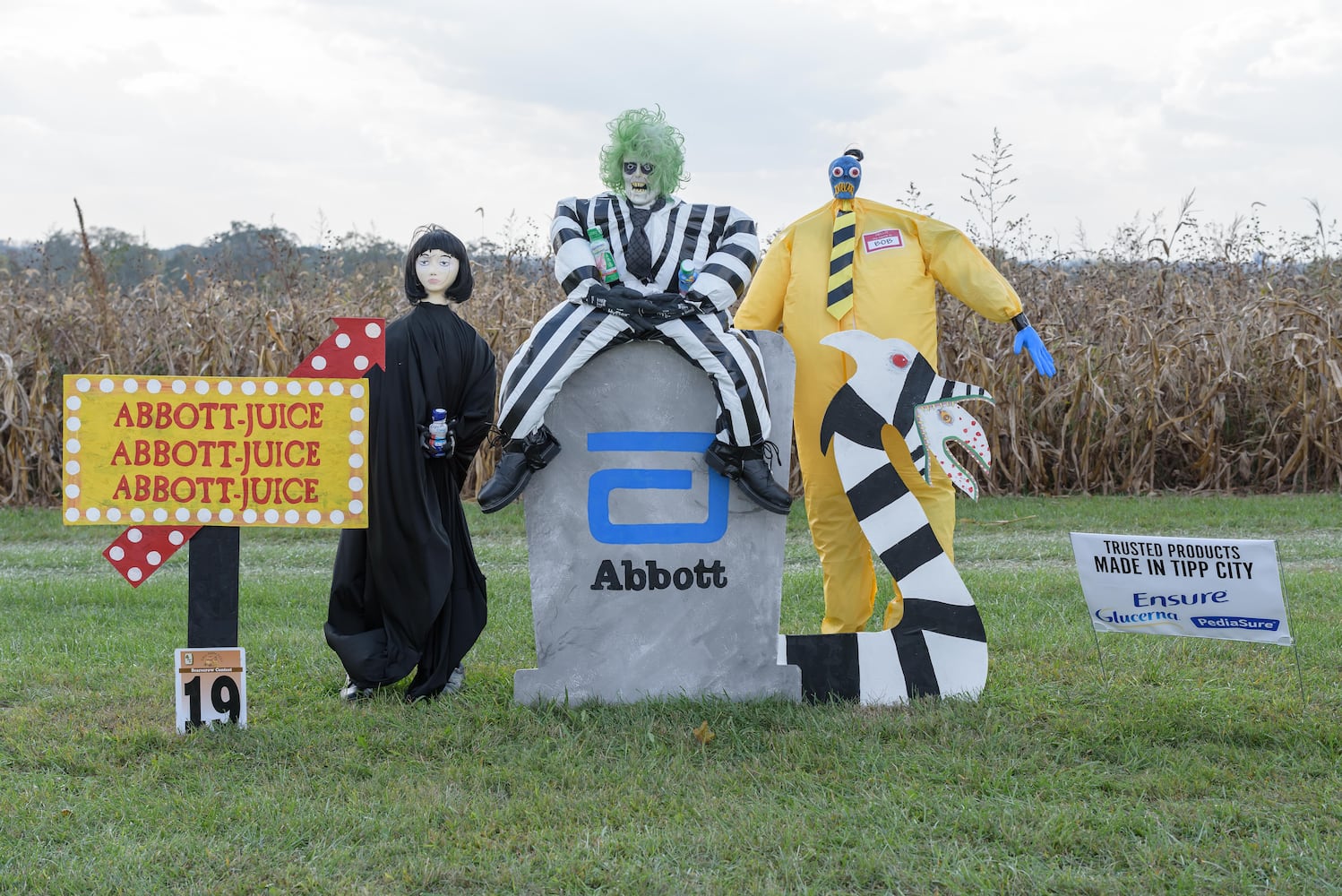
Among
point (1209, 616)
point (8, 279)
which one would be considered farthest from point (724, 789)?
point (8, 279)

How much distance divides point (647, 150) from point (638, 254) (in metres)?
0.40

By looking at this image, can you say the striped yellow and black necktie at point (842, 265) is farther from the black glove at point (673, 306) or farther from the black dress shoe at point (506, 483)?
the black dress shoe at point (506, 483)

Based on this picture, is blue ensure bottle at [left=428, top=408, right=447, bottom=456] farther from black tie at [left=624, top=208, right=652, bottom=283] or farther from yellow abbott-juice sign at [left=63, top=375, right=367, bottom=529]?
black tie at [left=624, top=208, right=652, bottom=283]

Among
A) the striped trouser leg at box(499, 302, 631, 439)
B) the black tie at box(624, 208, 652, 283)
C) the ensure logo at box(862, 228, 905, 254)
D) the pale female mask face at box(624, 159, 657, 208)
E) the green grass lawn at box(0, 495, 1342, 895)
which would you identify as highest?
the pale female mask face at box(624, 159, 657, 208)

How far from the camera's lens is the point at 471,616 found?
4805 mm

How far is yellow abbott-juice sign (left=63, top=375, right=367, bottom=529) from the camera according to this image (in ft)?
13.4

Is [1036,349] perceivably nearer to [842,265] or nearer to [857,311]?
[857,311]

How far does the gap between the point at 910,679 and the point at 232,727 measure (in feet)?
8.04

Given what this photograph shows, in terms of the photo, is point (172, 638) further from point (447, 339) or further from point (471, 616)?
point (447, 339)

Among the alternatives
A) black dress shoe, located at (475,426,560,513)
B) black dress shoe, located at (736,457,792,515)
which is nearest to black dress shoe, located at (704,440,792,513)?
black dress shoe, located at (736,457,792,515)

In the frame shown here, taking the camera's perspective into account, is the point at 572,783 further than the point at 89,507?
No

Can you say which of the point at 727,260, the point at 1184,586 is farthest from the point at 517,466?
the point at 1184,586

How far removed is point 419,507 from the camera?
4625 mm

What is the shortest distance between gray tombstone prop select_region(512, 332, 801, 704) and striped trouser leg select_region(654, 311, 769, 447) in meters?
0.11
